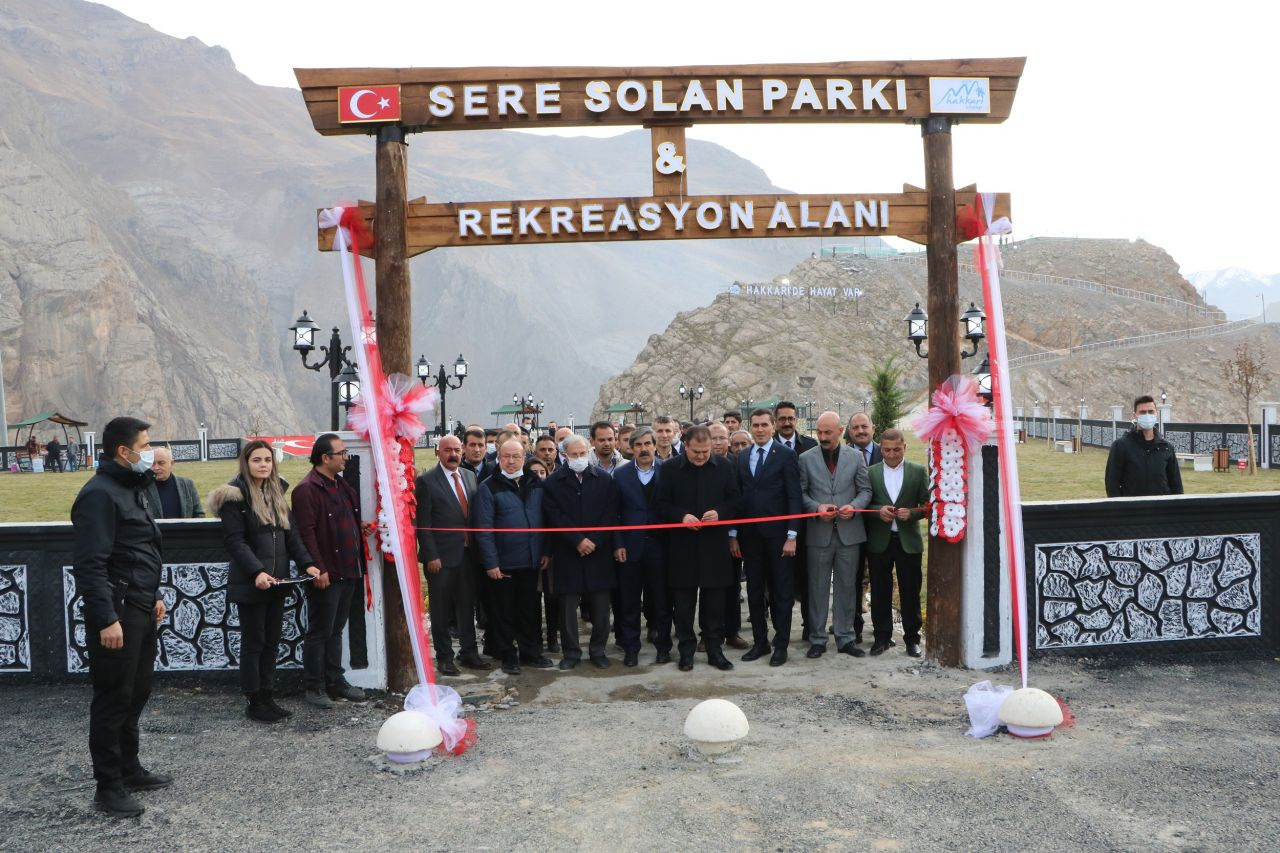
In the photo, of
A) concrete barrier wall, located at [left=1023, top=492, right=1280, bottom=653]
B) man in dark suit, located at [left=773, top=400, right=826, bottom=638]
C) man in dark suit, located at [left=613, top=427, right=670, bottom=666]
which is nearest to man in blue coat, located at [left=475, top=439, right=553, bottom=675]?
man in dark suit, located at [left=613, top=427, right=670, bottom=666]

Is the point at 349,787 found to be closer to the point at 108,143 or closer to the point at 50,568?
the point at 50,568

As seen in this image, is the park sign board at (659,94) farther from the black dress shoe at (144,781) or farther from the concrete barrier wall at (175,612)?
the black dress shoe at (144,781)

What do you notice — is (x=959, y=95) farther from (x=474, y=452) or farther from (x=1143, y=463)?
(x=474, y=452)

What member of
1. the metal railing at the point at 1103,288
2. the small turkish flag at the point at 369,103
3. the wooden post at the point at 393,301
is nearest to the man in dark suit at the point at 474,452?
the wooden post at the point at 393,301

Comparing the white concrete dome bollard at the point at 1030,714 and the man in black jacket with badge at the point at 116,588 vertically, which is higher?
the man in black jacket with badge at the point at 116,588

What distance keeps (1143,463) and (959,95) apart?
3258 mm

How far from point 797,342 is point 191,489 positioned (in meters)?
73.3

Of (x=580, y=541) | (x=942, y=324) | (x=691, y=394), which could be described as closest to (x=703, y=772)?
(x=580, y=541)

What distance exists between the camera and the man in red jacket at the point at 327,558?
252 inches

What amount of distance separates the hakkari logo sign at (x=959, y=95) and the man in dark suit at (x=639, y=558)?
322 centimetres

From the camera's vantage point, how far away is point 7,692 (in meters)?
6.79

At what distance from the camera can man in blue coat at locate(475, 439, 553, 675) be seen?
7.49 meters

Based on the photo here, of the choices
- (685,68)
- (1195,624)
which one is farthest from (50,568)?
(1195,624)

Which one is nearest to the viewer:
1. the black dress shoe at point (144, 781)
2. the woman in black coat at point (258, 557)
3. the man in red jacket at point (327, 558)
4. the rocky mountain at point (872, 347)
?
the black dress shoe at point (144, 781)
